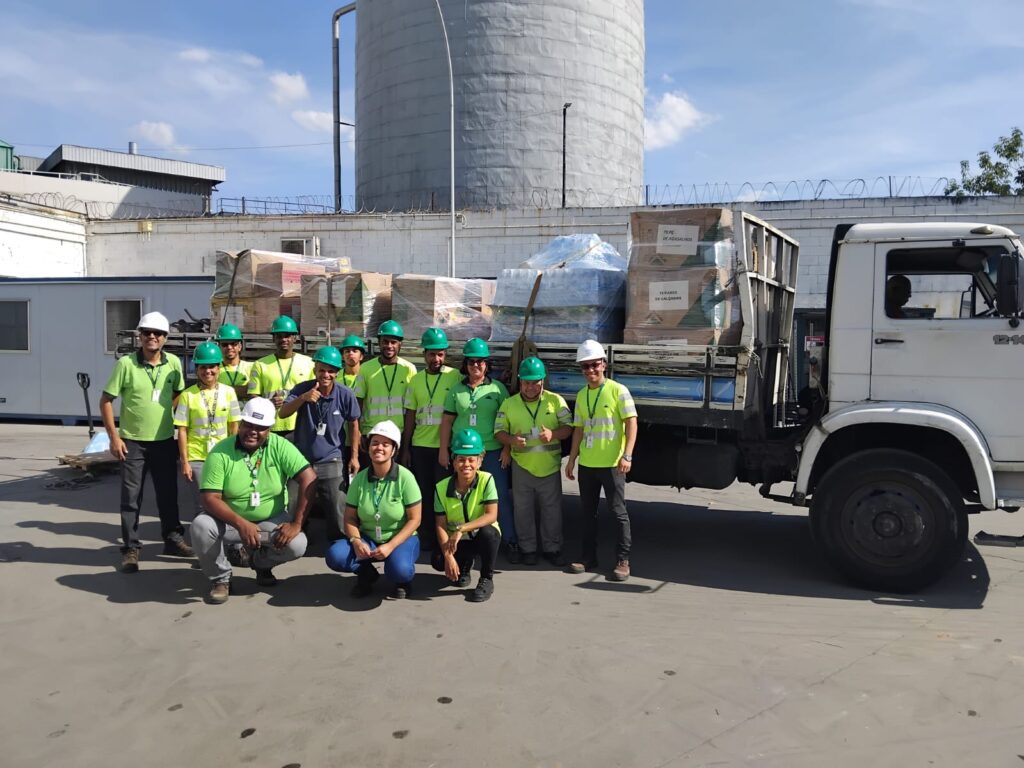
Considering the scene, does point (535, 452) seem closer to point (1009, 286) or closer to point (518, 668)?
point (518, 668)

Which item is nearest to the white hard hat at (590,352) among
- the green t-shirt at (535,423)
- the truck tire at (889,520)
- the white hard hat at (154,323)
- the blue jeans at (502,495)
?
the green t-shirt at (535,423)

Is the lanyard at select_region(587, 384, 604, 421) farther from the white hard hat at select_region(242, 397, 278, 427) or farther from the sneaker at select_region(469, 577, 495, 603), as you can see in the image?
the white hard hat at select_region(242, 397, 278, 427)

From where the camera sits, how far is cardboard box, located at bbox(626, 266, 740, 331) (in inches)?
229

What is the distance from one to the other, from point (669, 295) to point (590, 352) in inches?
31.1

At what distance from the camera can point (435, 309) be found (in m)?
7.03

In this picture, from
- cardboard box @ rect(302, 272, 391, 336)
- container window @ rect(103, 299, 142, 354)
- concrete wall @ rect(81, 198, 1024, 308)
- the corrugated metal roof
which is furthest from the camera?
the corrugated metal roof

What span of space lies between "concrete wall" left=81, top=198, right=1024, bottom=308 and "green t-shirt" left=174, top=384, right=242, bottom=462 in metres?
12.1

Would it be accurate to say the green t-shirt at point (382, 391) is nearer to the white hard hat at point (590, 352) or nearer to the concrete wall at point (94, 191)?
the white hard hat at point (590, 352)

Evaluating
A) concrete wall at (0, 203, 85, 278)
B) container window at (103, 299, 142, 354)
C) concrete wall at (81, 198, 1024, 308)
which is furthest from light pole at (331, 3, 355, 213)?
container window at (103, 299, 142, 354)

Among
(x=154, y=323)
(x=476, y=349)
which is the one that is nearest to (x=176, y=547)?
(x=154, y=323)

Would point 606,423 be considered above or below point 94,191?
below

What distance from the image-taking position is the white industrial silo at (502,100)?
22.4 metres

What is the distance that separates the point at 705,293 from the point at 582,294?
99 cm

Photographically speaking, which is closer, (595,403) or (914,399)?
(914,399)
